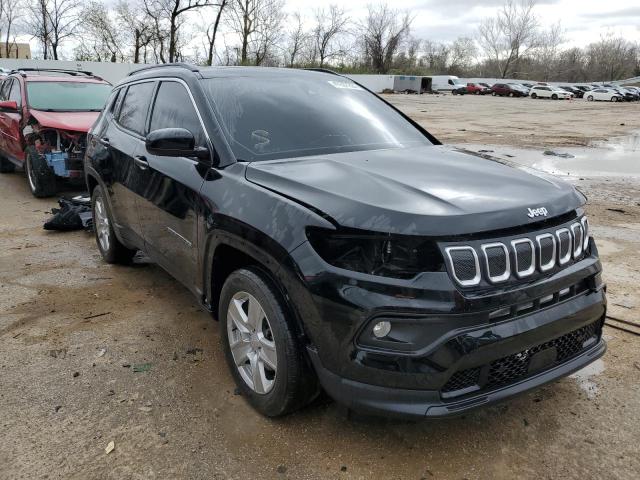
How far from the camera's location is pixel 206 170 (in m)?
3.18

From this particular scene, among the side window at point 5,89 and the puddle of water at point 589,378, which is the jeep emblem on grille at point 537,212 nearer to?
the puddle of water at point 589,378

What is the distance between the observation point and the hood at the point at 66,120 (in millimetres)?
7676

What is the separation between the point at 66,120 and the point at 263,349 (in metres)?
6.58

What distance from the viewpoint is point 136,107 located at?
4488mm

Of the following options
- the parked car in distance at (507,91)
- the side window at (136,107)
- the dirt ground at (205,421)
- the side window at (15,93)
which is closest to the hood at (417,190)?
the dirt ground at (205,421)

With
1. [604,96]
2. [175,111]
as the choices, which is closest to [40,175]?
[175,111]

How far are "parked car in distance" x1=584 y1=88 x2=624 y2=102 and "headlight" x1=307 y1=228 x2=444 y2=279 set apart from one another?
2385 inches

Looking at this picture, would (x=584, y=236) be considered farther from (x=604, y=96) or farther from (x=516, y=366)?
(x=604, y=96)

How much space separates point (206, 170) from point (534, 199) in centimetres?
179

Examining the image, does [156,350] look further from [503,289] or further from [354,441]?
[503,289]

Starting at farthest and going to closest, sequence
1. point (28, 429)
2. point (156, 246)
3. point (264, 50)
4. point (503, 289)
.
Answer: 1. point (264, 50)
2. point (156, 246)
3. point (28, 429)
4. point (503, 289)

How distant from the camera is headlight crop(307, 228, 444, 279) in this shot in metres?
2.21

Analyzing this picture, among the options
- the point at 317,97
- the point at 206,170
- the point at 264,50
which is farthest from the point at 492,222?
the point at 264,50

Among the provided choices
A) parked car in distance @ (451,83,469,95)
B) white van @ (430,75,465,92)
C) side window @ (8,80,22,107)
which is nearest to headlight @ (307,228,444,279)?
side window @ (8,80,22,107)
